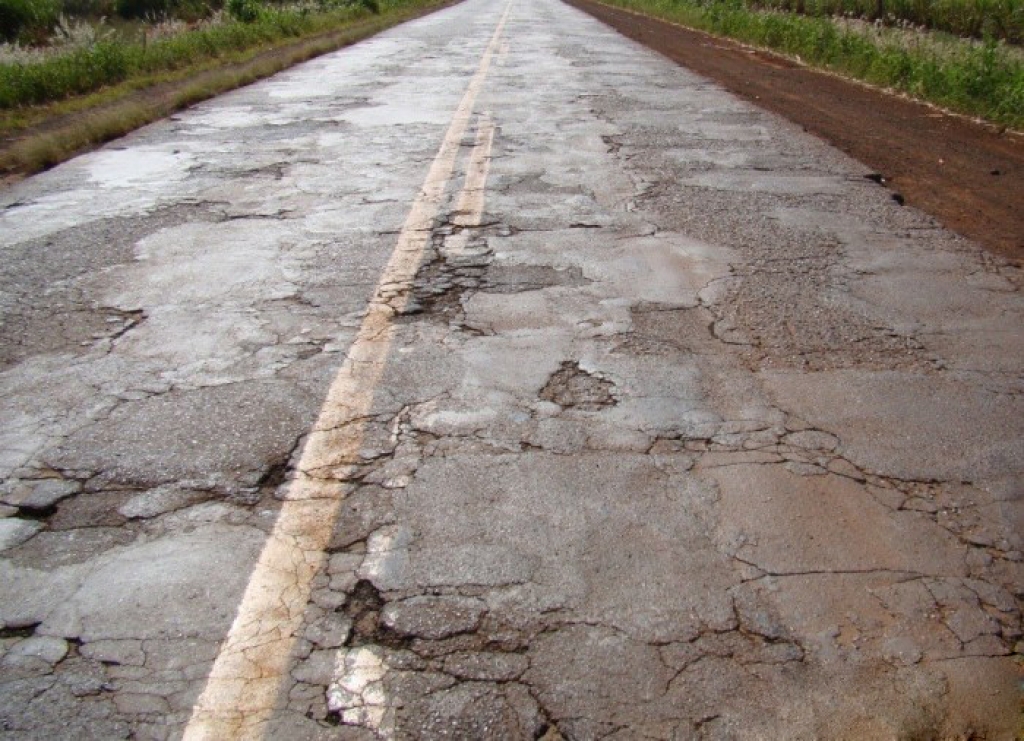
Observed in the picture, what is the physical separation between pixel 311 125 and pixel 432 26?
64.6ft

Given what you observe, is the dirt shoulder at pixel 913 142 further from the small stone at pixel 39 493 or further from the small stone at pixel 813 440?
the small stone at pixel 39 493

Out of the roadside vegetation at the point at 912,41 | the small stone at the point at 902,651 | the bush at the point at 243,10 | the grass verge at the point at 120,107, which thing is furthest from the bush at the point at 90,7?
the small stone at the point at 902,651

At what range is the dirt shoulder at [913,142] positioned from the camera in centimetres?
653

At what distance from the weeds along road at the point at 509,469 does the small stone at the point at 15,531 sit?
0.02 meters

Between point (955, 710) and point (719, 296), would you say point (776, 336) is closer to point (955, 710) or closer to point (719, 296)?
point (719, 296)

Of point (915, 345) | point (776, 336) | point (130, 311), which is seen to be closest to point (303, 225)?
point (130, 311)

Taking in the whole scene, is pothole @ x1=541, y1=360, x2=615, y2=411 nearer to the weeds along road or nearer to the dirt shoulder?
the weeds along road

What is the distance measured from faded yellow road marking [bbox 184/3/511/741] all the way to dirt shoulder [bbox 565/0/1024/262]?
13.6 ft

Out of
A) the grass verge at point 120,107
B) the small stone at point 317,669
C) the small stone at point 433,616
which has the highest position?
the small stone at point 317,669

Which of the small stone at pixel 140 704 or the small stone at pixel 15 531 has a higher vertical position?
the small stone at pixel 140 704

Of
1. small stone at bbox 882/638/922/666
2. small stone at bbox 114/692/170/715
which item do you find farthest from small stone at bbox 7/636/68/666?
small stone at bbox 882/638/922/666

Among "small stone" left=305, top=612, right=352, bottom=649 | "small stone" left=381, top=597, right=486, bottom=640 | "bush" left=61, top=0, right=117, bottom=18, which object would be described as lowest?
"small stone" left=381, top=597, right=486, bottom=640

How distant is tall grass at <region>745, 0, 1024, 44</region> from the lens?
17156 mm

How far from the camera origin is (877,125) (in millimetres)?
9914
